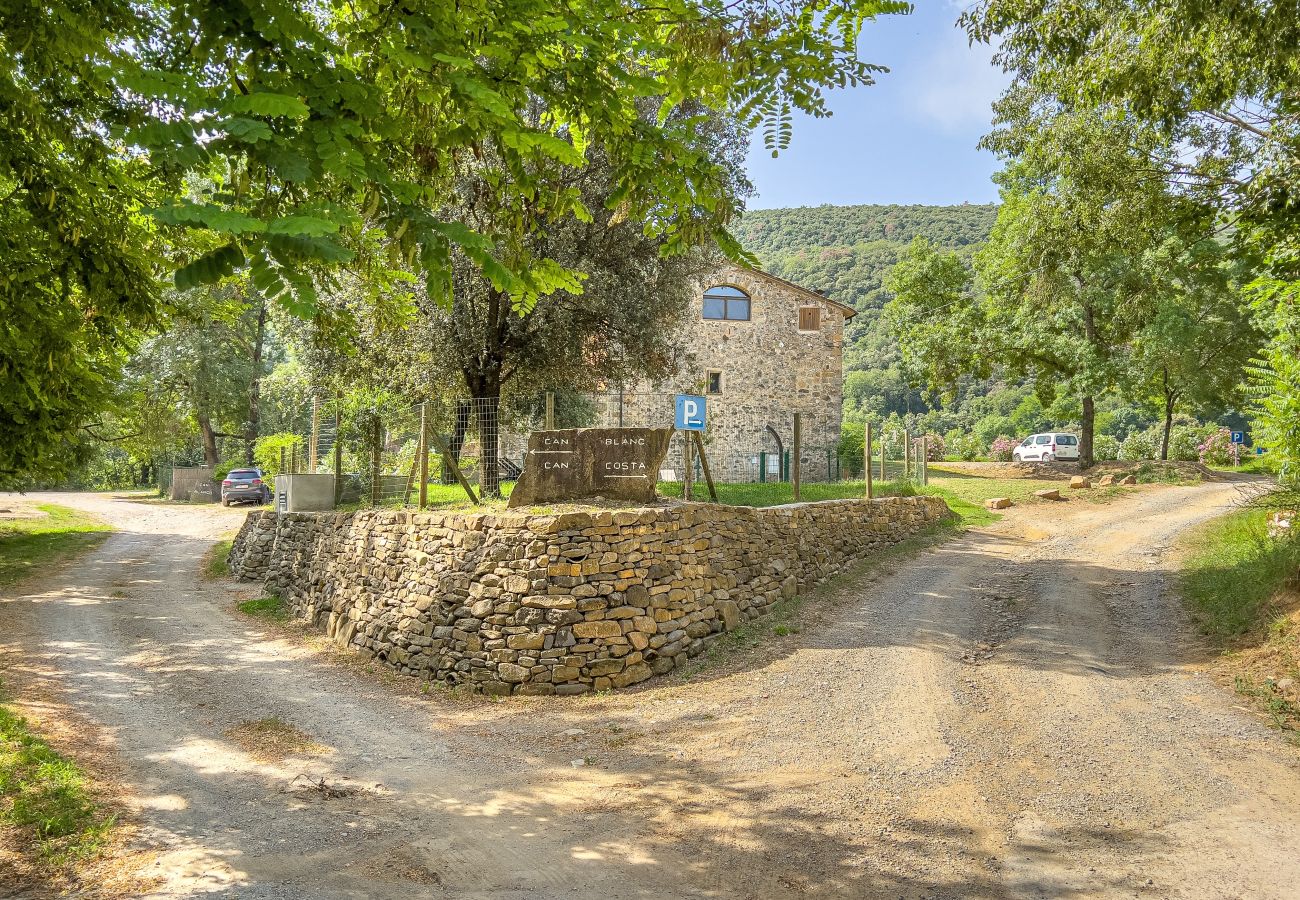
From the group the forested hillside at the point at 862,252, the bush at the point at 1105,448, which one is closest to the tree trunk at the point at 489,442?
the bush at the point at 1105,448

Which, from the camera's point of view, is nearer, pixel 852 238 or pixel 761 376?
pixel 761 376

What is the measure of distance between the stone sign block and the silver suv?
23244mm

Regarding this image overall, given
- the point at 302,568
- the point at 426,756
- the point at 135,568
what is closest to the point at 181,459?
the point at 135,568

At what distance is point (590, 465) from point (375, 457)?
5133 millimetres

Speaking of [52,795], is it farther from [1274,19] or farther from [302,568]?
[1274,19]

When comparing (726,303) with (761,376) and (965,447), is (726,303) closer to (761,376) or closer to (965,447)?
(761,376)

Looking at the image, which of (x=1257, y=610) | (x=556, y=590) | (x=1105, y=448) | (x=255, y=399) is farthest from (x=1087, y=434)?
(x=255, y=399)

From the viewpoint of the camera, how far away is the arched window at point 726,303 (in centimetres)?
2781

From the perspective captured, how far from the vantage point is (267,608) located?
1439cm

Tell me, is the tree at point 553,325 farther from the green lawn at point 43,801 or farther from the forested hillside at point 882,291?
the forested hillside at point 882,291

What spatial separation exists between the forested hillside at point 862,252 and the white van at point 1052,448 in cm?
3029

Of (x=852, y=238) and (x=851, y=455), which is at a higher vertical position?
(x=852, y=238)

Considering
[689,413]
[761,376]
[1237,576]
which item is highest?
[761,376]

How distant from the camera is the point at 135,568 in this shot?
1816 centimetres
